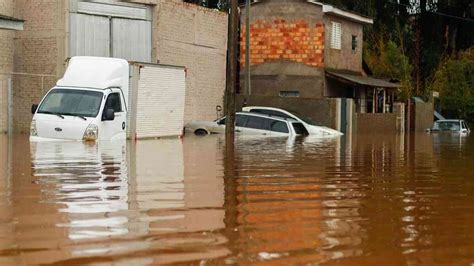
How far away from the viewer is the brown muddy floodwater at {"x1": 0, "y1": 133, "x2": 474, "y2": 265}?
6.41m

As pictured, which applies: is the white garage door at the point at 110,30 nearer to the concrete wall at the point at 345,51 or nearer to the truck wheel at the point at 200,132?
the truck wheel at the point at 200,132

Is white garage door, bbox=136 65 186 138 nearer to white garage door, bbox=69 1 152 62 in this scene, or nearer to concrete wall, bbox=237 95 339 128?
white garage door, bbox=69 1 152 62

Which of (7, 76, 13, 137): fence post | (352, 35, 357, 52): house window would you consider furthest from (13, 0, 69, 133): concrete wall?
(352, 35, 357, 52): house window

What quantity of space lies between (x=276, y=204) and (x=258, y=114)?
24462 mm

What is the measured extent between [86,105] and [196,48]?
1433 cm

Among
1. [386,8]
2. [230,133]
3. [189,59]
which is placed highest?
[386,8]

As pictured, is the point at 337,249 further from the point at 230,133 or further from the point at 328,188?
the point at 230,133

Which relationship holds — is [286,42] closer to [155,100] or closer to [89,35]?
[89,35]

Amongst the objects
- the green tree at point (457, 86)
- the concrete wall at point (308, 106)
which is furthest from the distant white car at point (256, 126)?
the green tree at point (457, 86)

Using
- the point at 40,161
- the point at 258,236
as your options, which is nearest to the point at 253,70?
the point at 40,161

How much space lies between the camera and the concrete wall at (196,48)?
1344 inches

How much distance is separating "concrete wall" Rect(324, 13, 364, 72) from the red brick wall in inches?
22.6

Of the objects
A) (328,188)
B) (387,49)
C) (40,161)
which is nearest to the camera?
(328,188)

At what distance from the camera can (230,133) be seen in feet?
96.5
